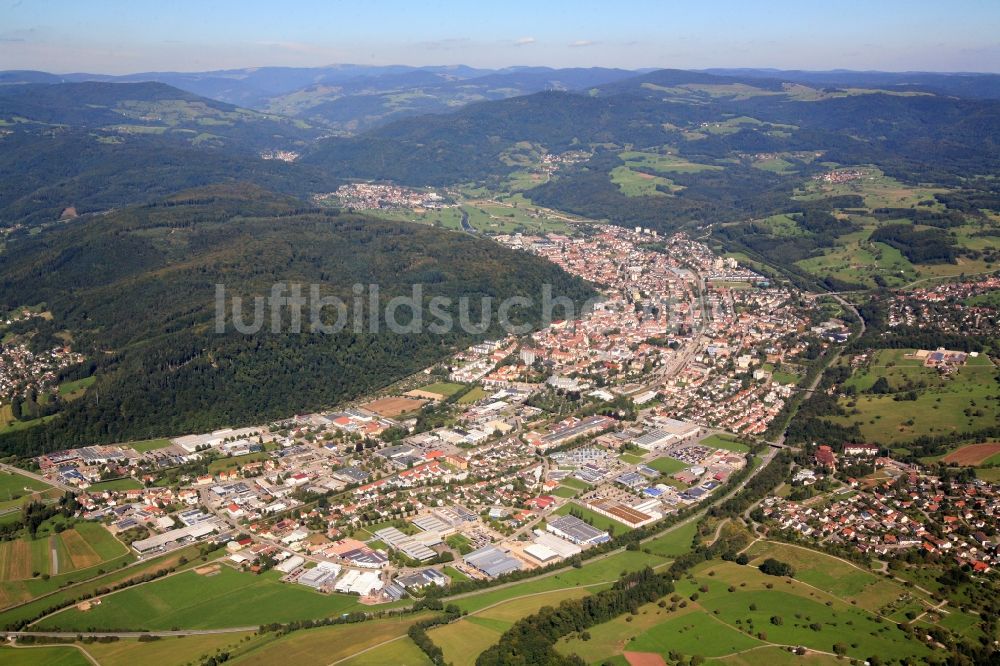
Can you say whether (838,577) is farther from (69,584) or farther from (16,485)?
(16,485)

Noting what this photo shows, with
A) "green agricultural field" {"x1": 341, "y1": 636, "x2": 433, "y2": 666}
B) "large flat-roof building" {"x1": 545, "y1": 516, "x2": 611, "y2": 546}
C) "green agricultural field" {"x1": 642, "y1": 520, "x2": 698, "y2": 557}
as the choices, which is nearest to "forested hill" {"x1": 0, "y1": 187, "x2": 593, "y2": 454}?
"large flat-roof building" {"x1": 545, "y1": 516, "x2": 611, "y2": 546}

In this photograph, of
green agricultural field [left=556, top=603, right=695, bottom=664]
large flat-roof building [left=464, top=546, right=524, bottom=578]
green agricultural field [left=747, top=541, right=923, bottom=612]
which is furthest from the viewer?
large flat-roof building [left=464, top=546, right=524, bottom=578]

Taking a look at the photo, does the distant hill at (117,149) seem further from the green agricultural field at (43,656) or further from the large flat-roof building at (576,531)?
the large flat-roof building at (576,531)

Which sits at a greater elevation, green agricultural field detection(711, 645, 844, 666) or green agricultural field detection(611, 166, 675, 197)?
green agricultural field detection(611, 166, 675, 197)

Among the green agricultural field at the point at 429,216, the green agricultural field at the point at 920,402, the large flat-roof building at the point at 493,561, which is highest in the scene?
the green agricultural field at the point at 429,216

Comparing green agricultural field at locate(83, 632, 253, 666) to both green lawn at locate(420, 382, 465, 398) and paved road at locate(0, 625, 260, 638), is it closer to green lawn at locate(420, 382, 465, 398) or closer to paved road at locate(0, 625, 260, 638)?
paved road at locate(0, 625, 260, 638)

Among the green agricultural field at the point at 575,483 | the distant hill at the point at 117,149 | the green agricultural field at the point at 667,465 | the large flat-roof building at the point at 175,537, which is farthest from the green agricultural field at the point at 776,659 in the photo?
the distant hill at the point at 117,149
